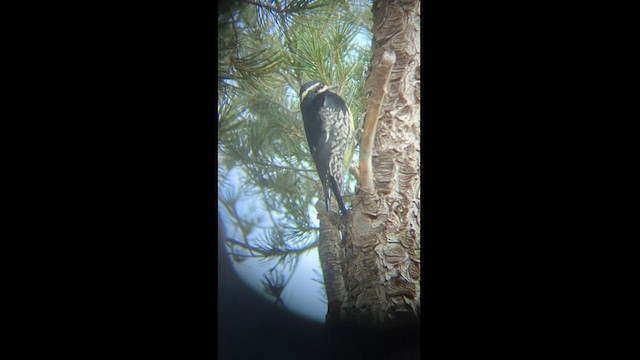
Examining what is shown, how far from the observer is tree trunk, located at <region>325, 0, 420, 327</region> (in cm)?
65

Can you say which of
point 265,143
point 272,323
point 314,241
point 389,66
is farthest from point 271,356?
point 389,66

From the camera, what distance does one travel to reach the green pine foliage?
2.23 feet

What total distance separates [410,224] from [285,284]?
0.65ft

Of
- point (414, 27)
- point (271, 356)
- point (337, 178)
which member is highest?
point (414, 27)

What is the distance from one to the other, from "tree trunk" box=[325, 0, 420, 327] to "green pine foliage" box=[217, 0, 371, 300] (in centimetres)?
4

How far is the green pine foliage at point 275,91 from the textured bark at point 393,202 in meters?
0.04

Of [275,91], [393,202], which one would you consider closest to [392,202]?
[393,202]

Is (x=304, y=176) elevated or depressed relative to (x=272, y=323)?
elevated

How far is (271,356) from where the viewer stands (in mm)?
678

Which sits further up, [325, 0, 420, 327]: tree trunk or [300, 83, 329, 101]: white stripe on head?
[300, 83, 329, 101]: white stripe on head

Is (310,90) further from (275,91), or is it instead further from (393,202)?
(393,202)

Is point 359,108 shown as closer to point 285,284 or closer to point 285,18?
point 285,18

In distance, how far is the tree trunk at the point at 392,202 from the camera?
65 cm

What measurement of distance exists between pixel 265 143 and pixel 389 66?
0.21 metres
